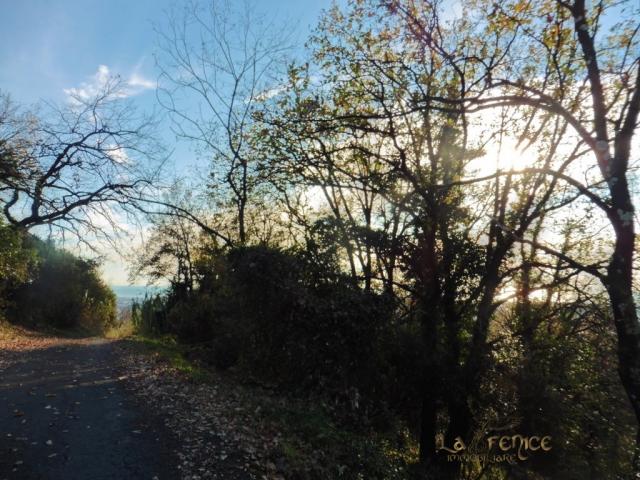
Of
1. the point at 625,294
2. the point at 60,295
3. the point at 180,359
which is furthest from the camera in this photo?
the point at 60,295

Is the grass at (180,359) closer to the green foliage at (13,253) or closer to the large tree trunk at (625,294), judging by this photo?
the green foliage at (13,253)

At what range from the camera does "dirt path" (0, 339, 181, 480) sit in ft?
14.8

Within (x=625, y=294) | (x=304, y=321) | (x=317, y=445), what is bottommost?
(x=317, y=445)

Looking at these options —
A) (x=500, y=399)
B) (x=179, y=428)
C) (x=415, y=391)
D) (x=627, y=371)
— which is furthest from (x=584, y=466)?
(x=179, y=428)

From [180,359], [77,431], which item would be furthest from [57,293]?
[77,431]

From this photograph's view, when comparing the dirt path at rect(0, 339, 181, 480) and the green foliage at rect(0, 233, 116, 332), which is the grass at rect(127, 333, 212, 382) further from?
the green foliage at rect(0, 233, 116, 332)

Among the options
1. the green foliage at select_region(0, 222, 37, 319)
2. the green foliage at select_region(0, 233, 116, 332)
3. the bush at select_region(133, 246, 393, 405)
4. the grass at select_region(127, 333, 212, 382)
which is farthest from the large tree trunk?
the green foliage at select_region(0, 233, 116, 332)

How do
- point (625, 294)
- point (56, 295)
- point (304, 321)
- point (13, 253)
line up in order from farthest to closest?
point (56, 295) < point (13, 253) < point (304, 321) < point (625, 294)

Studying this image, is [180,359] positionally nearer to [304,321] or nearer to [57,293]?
[304,321]

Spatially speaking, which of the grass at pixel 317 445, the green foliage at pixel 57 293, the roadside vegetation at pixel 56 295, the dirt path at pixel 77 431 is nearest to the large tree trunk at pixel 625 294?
the grass at pixel 317 445

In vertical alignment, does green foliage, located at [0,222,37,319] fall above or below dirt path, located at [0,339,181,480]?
above

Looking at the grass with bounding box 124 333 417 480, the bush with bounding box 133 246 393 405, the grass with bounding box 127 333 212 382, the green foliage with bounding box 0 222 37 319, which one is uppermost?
the green foliage with bounding box 0 222 37 319

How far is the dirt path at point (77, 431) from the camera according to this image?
14.8 feet

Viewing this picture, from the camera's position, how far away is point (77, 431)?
545 cm
